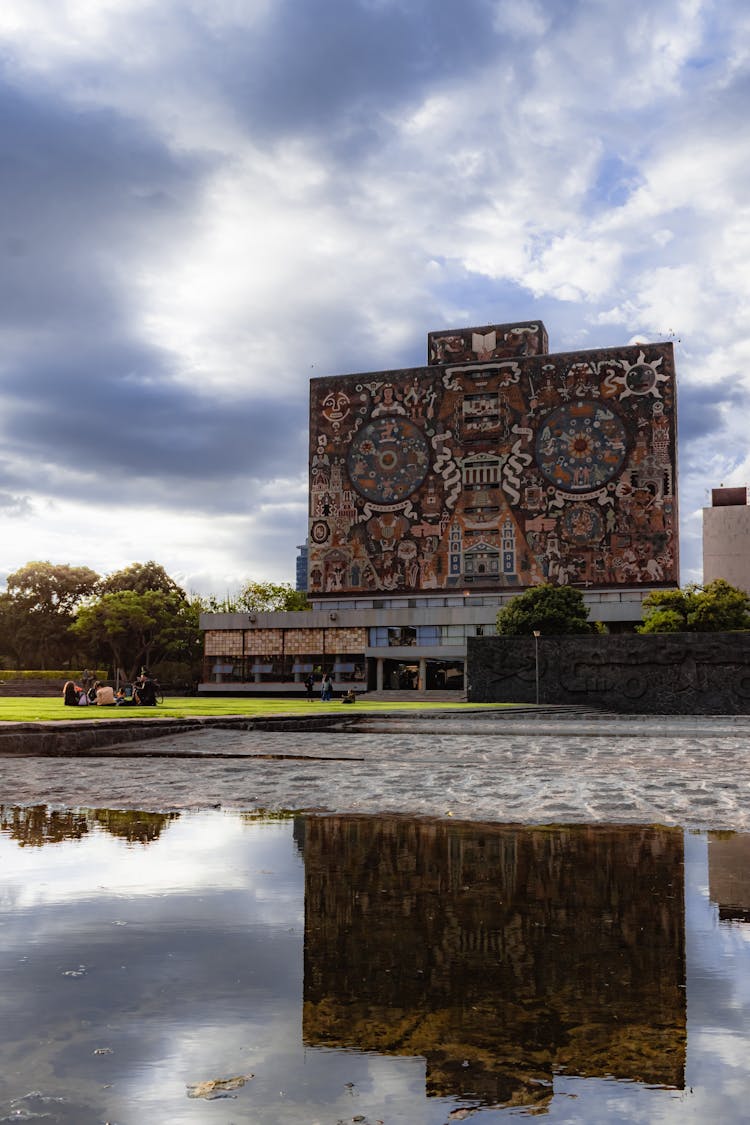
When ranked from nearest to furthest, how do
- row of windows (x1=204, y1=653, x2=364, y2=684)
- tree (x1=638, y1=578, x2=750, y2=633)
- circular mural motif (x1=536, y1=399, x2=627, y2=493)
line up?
tree (x1=638, y1=578, x2=750, y2=633) → circular mural motif (x1=536, y1=399, x2=627, y2=493) → row of windows (x1=204, y1=653, x2=364, y2=684)

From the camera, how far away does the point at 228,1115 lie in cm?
235

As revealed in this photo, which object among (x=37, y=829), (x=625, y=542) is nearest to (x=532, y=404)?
(x=625, y=542)

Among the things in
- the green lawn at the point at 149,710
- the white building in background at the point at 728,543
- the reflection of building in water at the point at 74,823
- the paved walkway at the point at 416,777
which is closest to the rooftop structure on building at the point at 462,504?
the white building in background at the point at 728,543

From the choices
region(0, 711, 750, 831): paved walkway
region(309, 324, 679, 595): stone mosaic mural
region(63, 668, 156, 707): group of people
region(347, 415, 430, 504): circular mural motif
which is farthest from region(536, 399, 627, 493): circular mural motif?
region(0, 711, 750, 831): paved walkway

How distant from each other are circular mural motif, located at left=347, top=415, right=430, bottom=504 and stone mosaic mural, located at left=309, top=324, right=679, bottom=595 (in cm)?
10

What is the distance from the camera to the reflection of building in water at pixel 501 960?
2.72 m

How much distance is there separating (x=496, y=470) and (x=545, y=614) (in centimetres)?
2288

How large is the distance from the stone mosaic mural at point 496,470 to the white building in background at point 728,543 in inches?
920

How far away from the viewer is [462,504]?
78.2 metres

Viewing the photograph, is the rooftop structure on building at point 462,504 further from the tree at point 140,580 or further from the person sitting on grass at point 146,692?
the person sitting on grass at point 146,692

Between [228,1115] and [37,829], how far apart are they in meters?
4.90

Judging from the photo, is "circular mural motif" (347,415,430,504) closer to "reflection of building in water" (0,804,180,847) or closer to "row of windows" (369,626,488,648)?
"row of windows" (369,626,488,648)

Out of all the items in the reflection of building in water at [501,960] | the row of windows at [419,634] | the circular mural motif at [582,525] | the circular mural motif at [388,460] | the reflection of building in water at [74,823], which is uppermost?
the circular mural motif at [388,460]

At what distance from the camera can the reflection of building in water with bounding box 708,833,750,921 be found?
4520 mm
